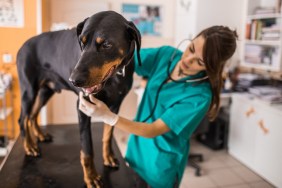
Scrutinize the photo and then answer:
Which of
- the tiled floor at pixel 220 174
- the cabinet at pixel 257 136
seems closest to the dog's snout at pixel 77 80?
the tiled floor at pixel 220 174

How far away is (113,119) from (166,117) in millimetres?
261

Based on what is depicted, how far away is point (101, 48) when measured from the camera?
0.68 meters

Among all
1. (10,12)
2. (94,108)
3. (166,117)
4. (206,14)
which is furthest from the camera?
(206,14)

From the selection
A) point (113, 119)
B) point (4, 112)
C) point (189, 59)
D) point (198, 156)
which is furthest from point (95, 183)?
point (198, 156)

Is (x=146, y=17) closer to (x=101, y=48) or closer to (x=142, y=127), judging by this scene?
(x=142, y=127)

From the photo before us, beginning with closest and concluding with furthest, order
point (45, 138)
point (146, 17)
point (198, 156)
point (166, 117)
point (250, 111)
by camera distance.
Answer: point (166, 117)
point (45, 138)
point (250, 111)
point (198, 156)
point (146, 17)

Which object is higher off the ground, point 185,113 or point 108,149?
point 185,113

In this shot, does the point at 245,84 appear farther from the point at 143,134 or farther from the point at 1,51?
the point at 1,51

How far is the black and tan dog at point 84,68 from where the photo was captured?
26.7 inches

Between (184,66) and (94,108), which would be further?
(184,66)

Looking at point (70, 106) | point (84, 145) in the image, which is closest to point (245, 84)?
point (70, 106)

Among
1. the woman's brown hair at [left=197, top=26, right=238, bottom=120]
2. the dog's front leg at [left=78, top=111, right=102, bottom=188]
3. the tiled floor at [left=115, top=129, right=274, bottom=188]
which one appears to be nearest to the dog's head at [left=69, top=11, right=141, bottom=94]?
the dog's front leg at [left=78, top=111, right=102, bottom=188]

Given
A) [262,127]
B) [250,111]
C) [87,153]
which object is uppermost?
[87,153]

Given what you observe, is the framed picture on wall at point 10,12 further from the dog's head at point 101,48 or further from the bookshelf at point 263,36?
the bookshelf at point 263,36
